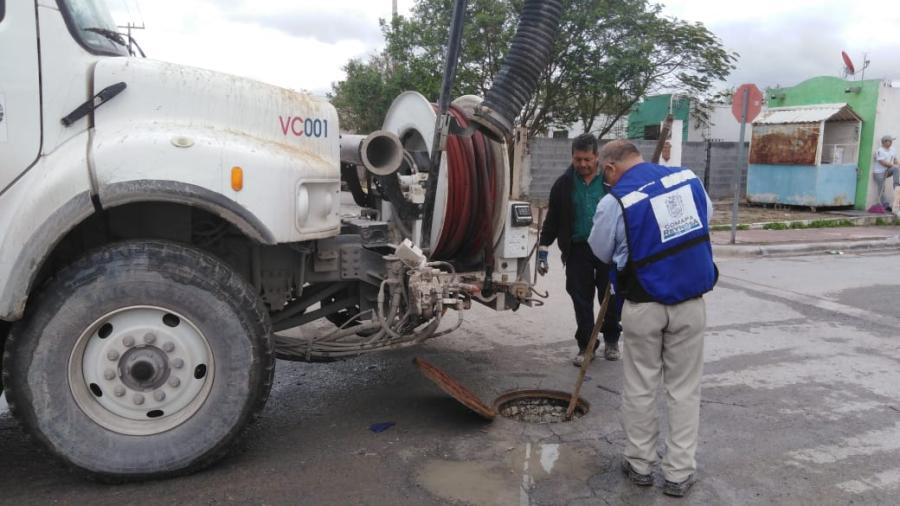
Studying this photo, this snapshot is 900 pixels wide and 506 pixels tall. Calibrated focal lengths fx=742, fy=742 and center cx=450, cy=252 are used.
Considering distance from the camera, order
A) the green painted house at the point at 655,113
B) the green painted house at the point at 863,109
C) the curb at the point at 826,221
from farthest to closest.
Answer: the green painted house at the point at 655,113, the green painted house at the point at 863,109, the curb at the point at 826,221

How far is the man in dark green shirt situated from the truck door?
11.1 feet

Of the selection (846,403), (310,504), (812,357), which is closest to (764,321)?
(812,357)

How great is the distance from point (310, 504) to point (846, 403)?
11.7 ft

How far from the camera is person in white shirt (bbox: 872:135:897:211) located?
1642 cm

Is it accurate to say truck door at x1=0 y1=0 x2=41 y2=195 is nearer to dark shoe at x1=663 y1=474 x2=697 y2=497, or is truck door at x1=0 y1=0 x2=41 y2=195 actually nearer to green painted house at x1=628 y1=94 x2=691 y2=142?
dark shoe at x1=663 y1=474 x2=697 y2=497

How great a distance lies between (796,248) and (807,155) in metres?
5.99

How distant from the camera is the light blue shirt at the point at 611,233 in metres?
3.56

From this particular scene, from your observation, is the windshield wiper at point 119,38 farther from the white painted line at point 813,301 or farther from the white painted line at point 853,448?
the white painted line at point 813,301

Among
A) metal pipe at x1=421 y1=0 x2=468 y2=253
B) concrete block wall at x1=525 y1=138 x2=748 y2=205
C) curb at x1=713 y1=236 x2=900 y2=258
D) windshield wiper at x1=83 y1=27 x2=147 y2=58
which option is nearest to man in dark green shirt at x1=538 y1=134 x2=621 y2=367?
metal pipe at x1=421 y1=0 x2=468 y2=253

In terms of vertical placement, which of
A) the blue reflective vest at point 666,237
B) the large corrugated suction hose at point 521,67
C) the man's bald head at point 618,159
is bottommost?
the blue reflective vest at point 666,237

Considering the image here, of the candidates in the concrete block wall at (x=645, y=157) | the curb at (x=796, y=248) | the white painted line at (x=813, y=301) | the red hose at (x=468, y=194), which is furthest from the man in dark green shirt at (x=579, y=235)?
the concrete block wall at (x=645, y=157)

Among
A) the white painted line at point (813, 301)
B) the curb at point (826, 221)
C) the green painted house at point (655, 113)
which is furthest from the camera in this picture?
the green painted house at point (655, 113)

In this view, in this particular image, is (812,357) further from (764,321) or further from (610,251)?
(610,251)

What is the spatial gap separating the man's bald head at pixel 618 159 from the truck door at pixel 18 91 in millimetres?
2632
